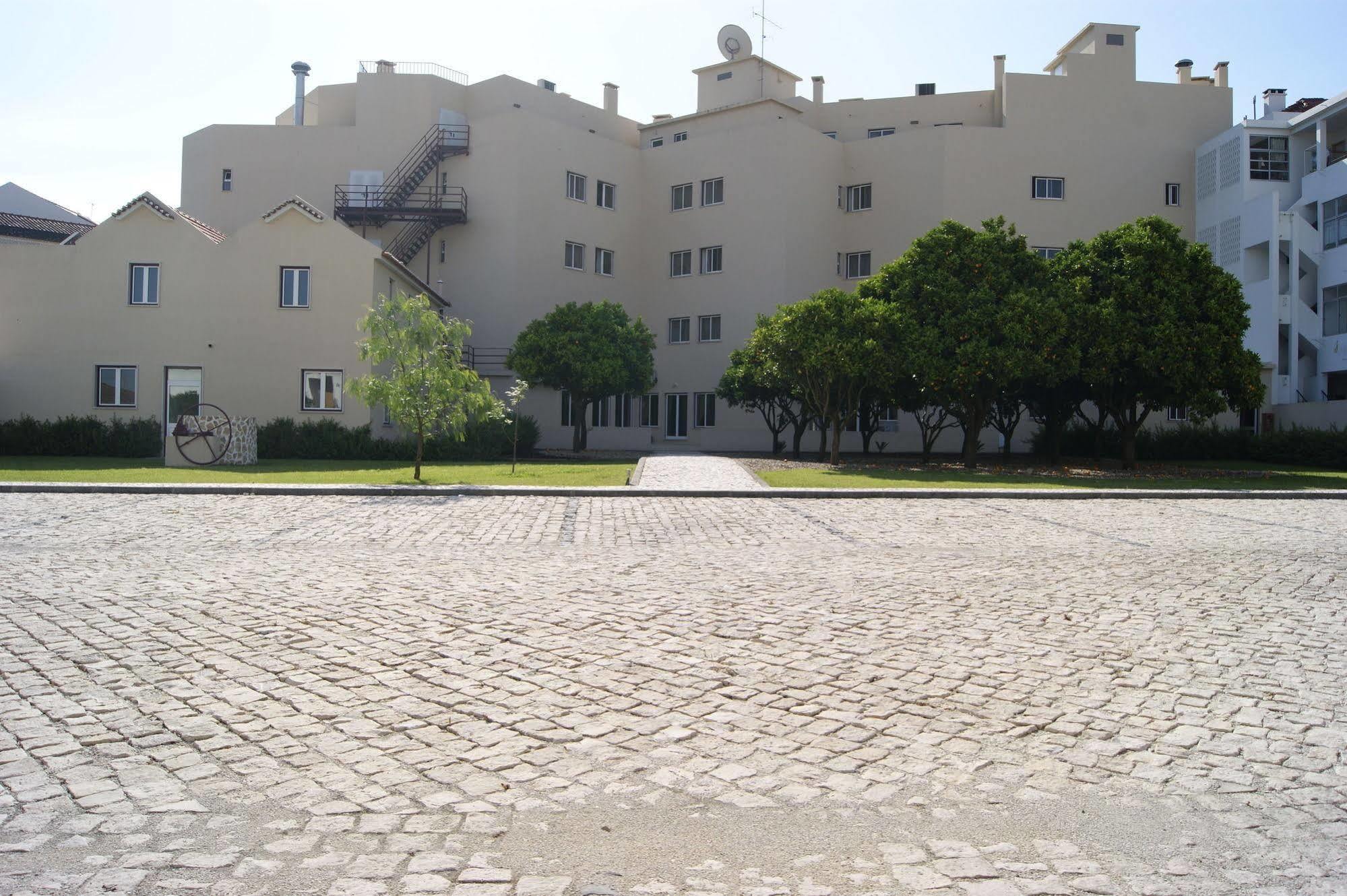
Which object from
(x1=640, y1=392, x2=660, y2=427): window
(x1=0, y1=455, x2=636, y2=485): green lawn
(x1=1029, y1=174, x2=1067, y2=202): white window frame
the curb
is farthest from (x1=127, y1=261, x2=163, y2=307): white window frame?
(x1=1029, y1=174, x2=1067, y2=202): white window frame

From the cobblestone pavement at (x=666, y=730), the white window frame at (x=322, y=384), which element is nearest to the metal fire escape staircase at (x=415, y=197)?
the white window frame at (x=322, y=384)

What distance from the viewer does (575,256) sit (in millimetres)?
45219

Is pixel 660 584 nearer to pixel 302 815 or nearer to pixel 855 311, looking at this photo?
pixel 302 815

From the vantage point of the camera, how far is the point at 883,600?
7547 mm

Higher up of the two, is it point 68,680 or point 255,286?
point 255,286

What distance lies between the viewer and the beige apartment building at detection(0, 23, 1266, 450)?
43.0 m

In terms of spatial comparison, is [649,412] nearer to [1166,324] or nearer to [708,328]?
[708,328]

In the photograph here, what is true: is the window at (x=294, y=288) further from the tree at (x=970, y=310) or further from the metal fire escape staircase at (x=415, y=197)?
the tree at (x=970, y=310)

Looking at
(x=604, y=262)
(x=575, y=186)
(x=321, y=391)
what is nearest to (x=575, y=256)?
(x=604, y=262)

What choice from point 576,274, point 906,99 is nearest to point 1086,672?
point 576,274

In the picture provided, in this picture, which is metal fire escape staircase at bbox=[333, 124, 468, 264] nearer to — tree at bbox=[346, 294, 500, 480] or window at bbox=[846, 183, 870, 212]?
window at bbox=[846, 183, 870, 212]

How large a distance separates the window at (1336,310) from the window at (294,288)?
40.7 m

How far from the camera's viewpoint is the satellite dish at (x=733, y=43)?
51188mm

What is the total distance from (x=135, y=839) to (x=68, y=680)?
219 cm
